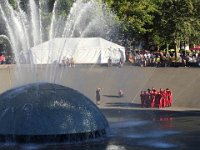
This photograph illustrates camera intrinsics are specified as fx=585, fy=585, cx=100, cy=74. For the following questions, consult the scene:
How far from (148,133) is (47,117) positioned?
418cm

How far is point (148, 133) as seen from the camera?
762 inches

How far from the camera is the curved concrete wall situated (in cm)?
3272

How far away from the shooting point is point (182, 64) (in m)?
42.4

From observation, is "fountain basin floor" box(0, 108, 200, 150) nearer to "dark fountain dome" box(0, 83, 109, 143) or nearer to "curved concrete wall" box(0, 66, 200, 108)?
"dark fountain dome" box(0, 83, 109, 143)

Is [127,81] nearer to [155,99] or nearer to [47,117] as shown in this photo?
[155,99]

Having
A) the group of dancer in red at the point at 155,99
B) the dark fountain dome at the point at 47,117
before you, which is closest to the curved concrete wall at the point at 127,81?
the group of dancer in red at the point at 155,99

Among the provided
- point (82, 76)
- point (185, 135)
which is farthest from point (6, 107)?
point (82, 76)

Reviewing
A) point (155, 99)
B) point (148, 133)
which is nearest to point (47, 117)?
point (148, 133)

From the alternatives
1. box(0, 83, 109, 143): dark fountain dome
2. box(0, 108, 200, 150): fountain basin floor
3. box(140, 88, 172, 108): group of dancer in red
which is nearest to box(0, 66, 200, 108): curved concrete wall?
box(140, 88, 172, 108): group of dancer in red

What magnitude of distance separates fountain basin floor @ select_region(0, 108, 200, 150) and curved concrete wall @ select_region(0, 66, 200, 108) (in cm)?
465

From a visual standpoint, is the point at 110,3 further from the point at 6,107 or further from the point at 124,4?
the point at 6,107

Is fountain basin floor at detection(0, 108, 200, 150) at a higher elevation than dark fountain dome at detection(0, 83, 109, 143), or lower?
lower

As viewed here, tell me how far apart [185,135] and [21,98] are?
5.38 metres

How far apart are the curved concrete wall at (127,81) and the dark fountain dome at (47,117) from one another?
14.2 meters
